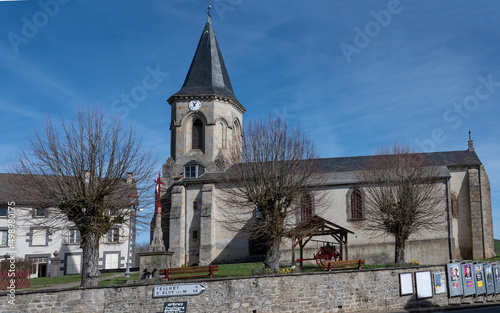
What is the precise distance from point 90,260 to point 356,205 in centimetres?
1949

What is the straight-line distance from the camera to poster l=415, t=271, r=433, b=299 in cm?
1838

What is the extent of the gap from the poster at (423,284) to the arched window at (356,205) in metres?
12.7

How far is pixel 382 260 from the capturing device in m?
30.3

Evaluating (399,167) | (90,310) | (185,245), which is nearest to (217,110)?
(185,245)

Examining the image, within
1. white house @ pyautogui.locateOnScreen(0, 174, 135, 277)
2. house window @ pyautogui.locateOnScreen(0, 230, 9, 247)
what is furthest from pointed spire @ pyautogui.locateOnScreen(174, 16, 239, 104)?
house window @ pyautogui.locateOnScreen(0, 230, 9, 247)

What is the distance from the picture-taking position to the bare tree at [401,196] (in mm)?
26266

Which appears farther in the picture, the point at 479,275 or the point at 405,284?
the point at 479,275

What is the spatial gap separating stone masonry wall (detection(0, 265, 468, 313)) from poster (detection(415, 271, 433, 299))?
0.20 metres

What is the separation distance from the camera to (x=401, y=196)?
26875 mm

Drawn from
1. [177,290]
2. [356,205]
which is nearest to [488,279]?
[356,205]

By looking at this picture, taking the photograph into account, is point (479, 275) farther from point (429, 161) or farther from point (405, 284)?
point (429, 161)

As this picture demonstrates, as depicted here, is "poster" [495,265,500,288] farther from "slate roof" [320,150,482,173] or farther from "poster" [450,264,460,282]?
"slate roof" [320,150,482,173]

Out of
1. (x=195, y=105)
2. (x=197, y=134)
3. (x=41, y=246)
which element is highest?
(x=195, y=105)

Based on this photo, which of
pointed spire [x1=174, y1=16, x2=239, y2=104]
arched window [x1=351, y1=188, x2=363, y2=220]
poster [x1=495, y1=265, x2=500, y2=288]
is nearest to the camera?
poster [x1=495, y1=265, x2=500, y2=288]
